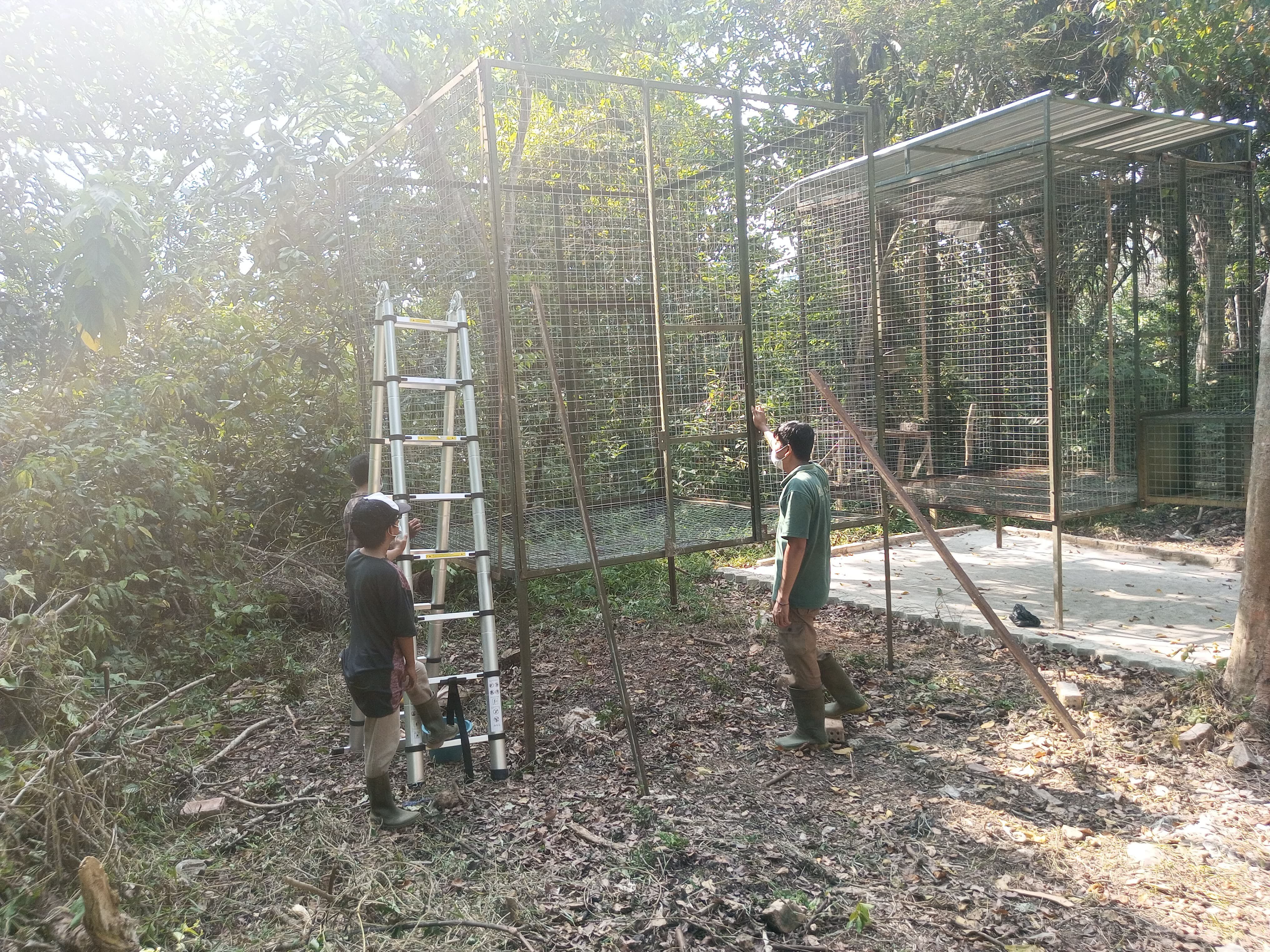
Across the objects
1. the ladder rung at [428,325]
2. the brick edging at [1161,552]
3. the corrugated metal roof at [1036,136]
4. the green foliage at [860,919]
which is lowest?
the green foliage at [860,919]

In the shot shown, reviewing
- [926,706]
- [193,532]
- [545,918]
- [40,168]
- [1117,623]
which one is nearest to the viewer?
[545,918]

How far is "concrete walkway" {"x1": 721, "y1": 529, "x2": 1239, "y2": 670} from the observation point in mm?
6289

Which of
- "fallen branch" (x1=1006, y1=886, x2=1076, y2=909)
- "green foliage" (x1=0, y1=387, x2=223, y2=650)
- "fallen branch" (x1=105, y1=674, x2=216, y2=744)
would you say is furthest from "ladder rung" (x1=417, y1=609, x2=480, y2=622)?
"fallen branch" (x1=1006, y1=886, x2=1076, y2=909)

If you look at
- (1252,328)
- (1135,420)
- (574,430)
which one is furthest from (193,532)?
(1252,328)

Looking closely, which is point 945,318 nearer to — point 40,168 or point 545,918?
point 545,918

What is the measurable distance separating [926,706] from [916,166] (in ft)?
17.8

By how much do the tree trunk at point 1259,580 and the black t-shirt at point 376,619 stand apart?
4650mm

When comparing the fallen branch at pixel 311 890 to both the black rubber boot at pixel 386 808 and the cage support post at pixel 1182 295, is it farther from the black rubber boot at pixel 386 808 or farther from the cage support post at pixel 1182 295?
the cage support post at pixel 1182 295

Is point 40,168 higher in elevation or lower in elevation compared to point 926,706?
higher

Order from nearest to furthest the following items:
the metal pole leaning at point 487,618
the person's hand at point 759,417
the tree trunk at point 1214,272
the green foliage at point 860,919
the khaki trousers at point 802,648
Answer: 1. the green foliage at point 860,919
2. the metal pole leaning at point 487,618
3. the khaki trousers at point 802,648
4. the person's hand at point 759,417
5. the tree trunk at point 1214,272

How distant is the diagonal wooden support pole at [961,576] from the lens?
4.55 meters

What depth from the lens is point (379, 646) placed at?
4.07m

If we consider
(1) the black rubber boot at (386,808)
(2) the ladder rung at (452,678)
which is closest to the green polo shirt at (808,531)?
(2) the ladder rung at (452,678)

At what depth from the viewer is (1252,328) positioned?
29.3 feet
